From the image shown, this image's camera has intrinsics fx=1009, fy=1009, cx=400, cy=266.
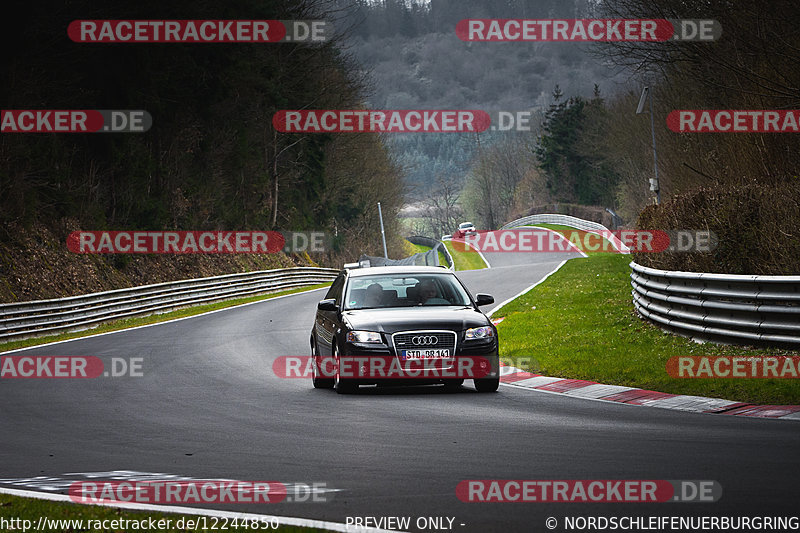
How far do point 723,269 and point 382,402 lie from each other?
22.4ft

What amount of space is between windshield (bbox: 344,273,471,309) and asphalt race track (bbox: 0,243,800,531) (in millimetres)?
1228

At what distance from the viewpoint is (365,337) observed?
1298cm

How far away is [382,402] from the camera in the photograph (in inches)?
496

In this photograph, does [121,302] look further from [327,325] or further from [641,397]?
[641,397]

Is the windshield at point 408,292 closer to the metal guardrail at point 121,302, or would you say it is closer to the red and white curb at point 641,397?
the red and white curb at point 641,397

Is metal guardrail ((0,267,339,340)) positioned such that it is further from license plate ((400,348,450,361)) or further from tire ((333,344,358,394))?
license plate ((400,348,450,361))

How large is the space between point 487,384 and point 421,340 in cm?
118

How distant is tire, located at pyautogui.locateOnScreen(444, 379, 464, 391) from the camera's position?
1356cm

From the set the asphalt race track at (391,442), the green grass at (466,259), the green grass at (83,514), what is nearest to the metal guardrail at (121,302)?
the asphalt race track at (391,442)

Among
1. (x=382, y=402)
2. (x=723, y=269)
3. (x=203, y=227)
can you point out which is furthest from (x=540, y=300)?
Result: (x=203, y=227)

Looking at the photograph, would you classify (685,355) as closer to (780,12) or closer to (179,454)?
(780,12)

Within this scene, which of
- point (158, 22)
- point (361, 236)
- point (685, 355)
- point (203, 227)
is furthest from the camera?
point (361, 236)

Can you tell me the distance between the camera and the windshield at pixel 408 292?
14109 millimetres

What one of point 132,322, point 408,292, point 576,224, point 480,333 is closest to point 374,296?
point 408,292
